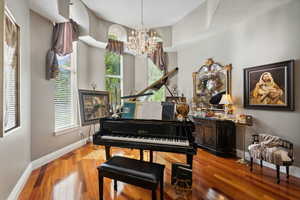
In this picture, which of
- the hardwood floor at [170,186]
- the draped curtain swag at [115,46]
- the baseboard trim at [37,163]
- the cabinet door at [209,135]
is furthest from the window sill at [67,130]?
the cabinet door at [209,135]

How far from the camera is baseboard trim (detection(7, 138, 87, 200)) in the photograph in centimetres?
208

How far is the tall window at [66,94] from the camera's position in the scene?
3761mm

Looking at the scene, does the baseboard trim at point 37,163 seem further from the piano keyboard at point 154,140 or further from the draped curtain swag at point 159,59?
the draped curtain swag at point 159,59

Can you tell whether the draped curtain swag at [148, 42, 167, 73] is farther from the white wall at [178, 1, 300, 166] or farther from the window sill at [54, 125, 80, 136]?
the window sill at [54, 125, 80, 136]

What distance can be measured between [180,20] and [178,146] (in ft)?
15.0

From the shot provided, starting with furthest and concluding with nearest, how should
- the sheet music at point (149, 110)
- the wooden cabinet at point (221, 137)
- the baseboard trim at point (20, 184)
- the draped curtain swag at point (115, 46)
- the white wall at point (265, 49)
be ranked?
the draped curtain swag at point (115, 46), the wooden cabinet at point (221, 137), the white wall at point (265, 49), the sheet music at point (149, 110), the baseboard trim at point (20, 184)

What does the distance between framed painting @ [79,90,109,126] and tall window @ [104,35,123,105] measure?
0.94 meters

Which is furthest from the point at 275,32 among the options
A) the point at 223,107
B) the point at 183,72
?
the point at 183,72

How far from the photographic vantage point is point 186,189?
2166 millimetres

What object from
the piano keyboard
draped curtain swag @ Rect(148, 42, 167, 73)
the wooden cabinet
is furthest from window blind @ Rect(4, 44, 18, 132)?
draped curtain swag @ Rect(148, 42, 167, 73)

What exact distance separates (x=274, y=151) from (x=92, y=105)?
Result: 3929 millimetres

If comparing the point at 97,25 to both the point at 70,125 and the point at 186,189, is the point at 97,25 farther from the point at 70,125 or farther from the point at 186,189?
the point at 186,189

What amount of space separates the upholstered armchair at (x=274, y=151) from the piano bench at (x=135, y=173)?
2.08 meters

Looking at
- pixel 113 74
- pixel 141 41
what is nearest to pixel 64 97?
pixel 113 74
